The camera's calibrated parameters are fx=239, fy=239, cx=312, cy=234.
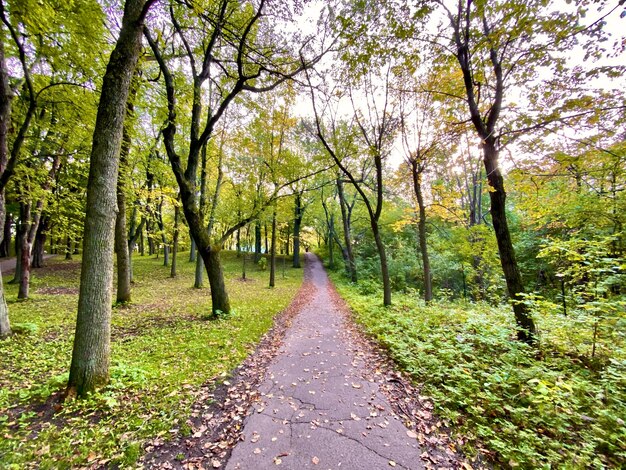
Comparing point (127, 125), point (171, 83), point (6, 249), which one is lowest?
point (6, 249)

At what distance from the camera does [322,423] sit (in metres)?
3.17

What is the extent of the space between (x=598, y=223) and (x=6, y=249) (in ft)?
117

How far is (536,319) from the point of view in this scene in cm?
505

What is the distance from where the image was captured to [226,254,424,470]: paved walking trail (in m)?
2.60

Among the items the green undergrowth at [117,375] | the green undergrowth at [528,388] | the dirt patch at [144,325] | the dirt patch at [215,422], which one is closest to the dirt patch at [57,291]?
the green undergrowth at [117,375]

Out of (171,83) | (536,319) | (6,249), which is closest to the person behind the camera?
(536,319)

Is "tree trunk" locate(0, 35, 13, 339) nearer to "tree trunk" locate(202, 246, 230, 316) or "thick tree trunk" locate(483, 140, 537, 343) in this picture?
"tree trunk" locate(202, 246, 230, 316)

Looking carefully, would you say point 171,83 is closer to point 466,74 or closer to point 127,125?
point 127,125

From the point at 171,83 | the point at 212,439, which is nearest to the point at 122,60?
the point at 171,83

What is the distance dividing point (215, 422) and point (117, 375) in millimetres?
1905

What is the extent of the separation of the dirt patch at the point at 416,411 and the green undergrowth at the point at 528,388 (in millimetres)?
138

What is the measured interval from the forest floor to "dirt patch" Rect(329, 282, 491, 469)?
0.04 feet

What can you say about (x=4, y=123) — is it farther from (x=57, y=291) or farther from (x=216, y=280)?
(x=57, y=291)

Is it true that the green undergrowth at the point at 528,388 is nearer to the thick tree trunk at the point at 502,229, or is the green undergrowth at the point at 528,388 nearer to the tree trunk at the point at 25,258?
the thick tree trunk at the point at 502,229
